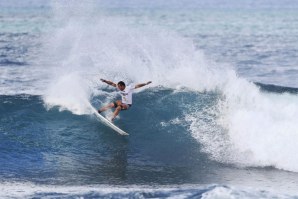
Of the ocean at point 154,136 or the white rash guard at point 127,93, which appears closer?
the ocean at point 154,136

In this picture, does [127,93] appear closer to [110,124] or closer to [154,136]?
[110,124]

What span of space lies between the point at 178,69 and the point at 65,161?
29.2 ft

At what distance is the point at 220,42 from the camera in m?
46.9

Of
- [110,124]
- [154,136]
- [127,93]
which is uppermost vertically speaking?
[127,93]

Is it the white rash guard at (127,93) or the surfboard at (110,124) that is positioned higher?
the white rash guard at (127,93)

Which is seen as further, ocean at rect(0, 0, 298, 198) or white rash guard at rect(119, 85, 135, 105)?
white rash guard at rect(119, 85, 135, 105)

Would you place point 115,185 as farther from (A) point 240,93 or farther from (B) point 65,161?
(A) point 240,93

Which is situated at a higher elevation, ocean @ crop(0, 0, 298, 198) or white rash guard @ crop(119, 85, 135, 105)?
white rash guard @ crop(119, 85, 135, 105)

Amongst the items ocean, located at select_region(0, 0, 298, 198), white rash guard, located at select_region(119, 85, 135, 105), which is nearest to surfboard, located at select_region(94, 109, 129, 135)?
ocean, located at select_region(0, 0, 298, 198)

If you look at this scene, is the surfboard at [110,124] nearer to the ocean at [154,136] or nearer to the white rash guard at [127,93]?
the ocean at [154,136]

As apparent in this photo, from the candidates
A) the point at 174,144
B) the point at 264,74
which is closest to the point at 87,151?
the point at 174,144

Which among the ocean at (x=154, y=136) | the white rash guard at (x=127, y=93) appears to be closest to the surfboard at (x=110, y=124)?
the ocean at (x=154, y=136)

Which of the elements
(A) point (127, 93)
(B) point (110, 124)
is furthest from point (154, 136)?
(A) point (127, 93)

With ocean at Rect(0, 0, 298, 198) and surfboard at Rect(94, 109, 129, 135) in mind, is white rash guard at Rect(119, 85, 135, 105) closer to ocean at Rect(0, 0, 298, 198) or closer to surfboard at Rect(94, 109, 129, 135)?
surfboard at Rect(94, 109, 129, 135)
